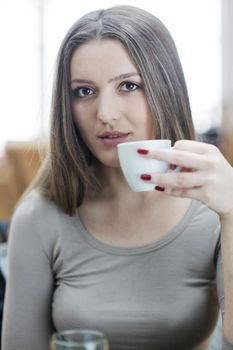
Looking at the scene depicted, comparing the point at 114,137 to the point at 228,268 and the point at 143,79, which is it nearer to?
the point at 143,79

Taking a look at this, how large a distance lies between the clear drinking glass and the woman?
19.7 inches

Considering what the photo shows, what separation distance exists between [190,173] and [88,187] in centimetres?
53

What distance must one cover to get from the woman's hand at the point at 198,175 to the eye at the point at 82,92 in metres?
0.36

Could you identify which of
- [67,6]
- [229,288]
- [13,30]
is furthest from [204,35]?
[229,288]

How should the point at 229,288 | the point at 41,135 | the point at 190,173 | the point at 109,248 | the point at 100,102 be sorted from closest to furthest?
the point at 190,173, the point at 229,288, the point at 100,102, the point at 109,248, the point at 41,135

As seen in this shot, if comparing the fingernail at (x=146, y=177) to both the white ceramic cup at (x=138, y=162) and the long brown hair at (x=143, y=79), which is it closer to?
the white ceramic cup at (x=138, y=162)

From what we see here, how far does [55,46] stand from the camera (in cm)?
734

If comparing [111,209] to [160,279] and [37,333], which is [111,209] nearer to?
[160,279]

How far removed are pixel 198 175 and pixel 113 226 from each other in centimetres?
47

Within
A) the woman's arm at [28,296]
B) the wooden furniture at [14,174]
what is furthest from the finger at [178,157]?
the wooden furniture at [14,174]

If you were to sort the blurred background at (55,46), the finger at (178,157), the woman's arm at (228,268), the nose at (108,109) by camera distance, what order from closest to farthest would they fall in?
the finger at (178,157) < the woman's arm at (228,268) < the nose at (108,109) < the blurred background at (55,46)

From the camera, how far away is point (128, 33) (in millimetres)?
1323

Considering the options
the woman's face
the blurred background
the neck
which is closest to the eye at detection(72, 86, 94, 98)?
the woman's face

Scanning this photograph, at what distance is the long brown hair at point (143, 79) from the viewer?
1.32m
